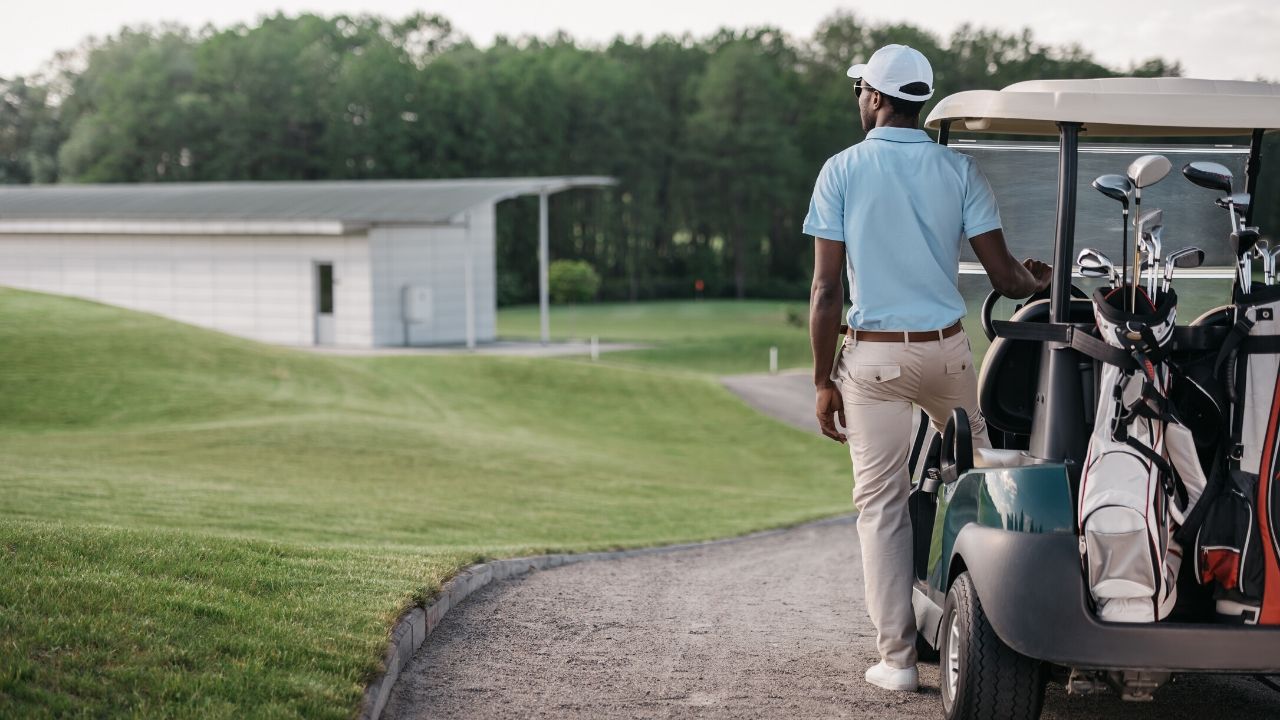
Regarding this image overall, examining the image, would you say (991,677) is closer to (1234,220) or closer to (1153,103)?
(1234,220)

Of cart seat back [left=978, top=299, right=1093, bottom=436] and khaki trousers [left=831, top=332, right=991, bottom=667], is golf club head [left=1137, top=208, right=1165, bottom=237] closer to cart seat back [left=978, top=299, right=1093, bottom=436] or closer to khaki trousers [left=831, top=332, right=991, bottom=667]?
cart seat back [left=978, top=299, right=1093, bottom=436]

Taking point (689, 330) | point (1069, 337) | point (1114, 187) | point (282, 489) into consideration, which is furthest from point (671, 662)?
point (689, 330)

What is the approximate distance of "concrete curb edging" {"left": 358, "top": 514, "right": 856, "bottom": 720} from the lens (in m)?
4.72

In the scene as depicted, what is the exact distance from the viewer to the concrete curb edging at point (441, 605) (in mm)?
4723

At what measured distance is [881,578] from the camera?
4.91m

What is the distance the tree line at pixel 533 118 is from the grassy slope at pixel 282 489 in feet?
144

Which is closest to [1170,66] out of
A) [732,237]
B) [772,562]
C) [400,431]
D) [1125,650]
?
[732,237]

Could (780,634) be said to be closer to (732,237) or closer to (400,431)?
(400,431)

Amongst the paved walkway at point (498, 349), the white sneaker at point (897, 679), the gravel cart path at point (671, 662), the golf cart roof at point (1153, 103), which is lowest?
the paved walkway at point (498, 349)

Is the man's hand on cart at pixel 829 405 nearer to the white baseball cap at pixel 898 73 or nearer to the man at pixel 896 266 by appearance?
the man at pixel 896 266

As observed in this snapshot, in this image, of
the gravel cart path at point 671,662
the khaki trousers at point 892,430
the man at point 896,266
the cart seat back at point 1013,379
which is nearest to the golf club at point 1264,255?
the cart seat back at point 1013,379

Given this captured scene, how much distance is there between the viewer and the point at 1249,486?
382cm

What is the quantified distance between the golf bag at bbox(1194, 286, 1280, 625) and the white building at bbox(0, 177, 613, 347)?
112ft

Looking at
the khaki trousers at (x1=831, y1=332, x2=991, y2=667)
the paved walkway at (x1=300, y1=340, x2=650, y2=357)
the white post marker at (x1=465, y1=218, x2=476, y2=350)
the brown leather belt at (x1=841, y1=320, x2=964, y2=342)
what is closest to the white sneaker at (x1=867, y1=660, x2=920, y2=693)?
the khaki trousers at (x1=831, y1=332, x2=991, y2=667)
